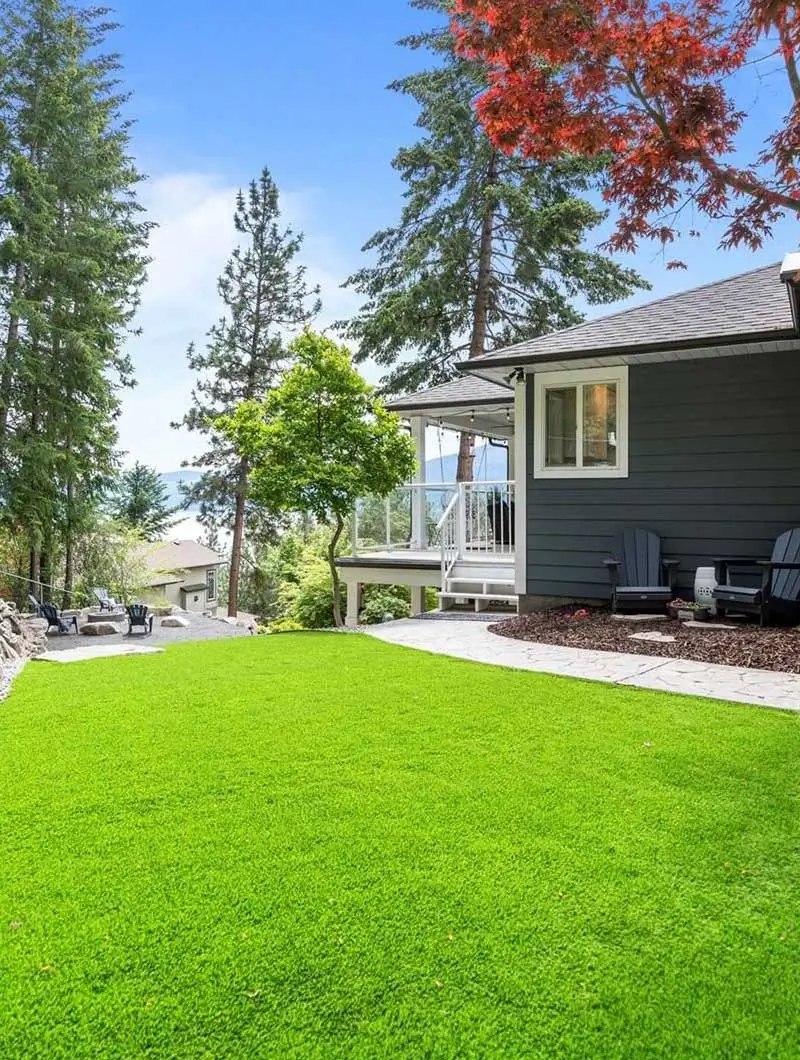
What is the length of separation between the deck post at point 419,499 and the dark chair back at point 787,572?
6.17 metres

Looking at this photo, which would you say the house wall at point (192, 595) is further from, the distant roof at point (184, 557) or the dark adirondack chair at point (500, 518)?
the dark adirondack chair at point (500, 518)

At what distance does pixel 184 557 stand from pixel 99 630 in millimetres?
15379

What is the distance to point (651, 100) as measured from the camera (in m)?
4.48

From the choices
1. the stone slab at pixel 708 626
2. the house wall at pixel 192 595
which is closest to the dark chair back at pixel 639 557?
the stone slab at pixel 708 626

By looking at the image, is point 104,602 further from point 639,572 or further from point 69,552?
point 639,572

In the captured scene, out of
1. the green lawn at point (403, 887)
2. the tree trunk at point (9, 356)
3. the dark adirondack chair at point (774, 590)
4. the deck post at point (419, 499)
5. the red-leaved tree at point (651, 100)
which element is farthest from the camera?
the tree trunk at point (9, 356)

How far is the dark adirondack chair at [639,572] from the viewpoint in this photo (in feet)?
26.0

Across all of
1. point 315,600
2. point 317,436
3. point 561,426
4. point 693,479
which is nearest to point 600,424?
point 561,426

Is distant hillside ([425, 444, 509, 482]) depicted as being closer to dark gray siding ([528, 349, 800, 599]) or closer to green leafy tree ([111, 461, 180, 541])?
dark gray siding ([528, 349, 800, 599])

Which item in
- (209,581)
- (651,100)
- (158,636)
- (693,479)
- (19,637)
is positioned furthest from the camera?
(209,581)

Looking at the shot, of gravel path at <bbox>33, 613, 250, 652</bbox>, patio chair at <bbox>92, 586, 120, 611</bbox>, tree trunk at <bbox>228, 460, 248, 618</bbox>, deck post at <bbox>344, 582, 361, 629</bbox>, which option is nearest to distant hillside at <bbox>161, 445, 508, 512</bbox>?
deck post at <bbox>344, 582, 361, 629</bbox>

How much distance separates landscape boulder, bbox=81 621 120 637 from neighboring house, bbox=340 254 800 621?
5.62 m

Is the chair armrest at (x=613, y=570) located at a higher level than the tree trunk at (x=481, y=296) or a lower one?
lower

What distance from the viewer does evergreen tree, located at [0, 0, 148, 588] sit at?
42.0 ft
